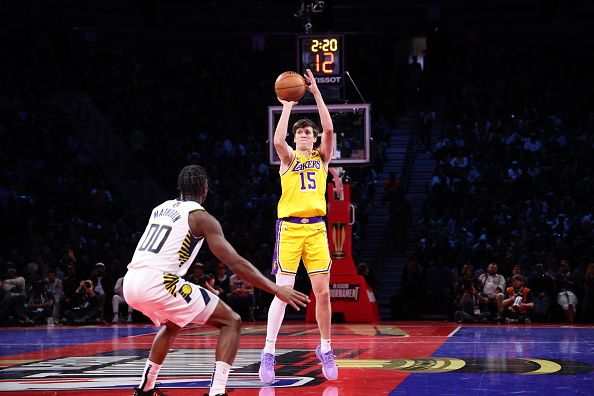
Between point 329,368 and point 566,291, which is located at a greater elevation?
point 329,368

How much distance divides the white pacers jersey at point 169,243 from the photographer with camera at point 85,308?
10951 millimetres

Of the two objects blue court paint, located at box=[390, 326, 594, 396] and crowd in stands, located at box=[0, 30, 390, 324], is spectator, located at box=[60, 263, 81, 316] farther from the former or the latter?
blue court paint, located at box=[390, 326, 594, 396]

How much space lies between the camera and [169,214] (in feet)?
20.5

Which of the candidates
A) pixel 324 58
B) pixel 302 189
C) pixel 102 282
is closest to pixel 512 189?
pixel 324 58

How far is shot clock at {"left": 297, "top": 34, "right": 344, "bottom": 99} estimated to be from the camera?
15.2 meters

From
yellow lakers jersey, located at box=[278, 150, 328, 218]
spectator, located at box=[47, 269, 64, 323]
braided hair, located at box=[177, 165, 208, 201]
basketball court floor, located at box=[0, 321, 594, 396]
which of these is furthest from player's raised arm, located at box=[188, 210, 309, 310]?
spectator, located at box=[47, 269, 64, 323]

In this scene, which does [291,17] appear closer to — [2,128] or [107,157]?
[107,157]

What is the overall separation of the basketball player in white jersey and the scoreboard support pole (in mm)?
9622

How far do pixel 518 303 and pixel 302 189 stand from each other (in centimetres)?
890

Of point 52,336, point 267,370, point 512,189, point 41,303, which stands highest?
point 512,189

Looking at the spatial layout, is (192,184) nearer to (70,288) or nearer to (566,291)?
(566,291)

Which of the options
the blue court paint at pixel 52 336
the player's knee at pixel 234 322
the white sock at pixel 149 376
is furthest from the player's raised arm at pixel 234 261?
the blue court paint at pixel 52 336

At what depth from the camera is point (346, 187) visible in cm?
1617

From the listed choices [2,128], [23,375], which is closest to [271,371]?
[23,375]
